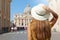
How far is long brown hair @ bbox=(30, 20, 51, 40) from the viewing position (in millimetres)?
2580

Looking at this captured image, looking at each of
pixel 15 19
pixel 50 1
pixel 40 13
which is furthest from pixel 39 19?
pixel 15 19

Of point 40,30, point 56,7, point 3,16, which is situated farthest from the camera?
point 56,7

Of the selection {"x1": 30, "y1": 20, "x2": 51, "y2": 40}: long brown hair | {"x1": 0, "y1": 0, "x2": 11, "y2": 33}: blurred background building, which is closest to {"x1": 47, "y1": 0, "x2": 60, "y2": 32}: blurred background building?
{"x1": 0, "y1": 0, "x2": 11, "y2": 33}: blurred background building

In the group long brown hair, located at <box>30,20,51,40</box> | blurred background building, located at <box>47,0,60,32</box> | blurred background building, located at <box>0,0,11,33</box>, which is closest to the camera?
long brown hair, located at <box>30,20,51,40</box>

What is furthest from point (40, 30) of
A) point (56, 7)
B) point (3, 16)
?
point (56, 7)

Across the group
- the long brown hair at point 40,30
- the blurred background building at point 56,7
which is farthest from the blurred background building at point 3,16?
the long brown hair at point 40,30

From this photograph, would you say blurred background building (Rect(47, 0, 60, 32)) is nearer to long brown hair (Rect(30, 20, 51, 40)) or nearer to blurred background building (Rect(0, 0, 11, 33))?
blurred background building (Rect(0, 0, 11, 33))

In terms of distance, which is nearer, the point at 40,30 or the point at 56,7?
the point at 40,30

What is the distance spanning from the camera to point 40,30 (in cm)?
259

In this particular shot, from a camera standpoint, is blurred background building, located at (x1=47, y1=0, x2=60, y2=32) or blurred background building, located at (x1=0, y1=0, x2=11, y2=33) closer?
blurred background building, located at (x1=0, y1=0, x2=11, y2=33)

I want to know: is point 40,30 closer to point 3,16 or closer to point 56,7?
point 3,16

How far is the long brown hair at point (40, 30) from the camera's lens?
258 cm

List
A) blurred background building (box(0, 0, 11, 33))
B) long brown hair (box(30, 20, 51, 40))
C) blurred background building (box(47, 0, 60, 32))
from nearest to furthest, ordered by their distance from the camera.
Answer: long brown hair (box(30, 20, 51, 40)) → blurred background building (box(0, 0, 11, 33)) → blurred background building (box(47, 0, 60, 32))

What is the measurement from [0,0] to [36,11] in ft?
110
